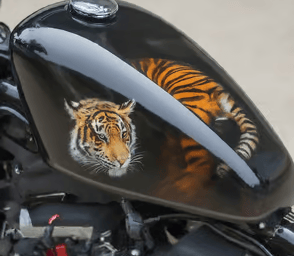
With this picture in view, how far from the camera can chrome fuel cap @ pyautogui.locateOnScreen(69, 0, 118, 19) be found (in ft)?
2.97

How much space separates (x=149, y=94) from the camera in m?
0.84

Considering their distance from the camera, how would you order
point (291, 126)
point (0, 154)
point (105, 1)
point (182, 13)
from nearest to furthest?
point (105, 1) < point (0, 154) < point (291, 126) < point (182, 13)

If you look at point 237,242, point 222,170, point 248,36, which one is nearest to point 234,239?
point 237,242

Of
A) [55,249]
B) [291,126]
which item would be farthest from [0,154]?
[291,126]

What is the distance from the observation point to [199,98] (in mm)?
889

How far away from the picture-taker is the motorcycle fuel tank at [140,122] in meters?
0.83

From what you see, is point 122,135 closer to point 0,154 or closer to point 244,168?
point 244,168

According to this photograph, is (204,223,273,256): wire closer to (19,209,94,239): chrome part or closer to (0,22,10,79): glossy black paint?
(19,209,94,239): chrome part

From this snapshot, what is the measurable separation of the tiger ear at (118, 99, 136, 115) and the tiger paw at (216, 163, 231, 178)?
0.53 ft

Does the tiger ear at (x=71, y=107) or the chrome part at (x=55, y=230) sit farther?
the chrome part at (x=55, y=230)

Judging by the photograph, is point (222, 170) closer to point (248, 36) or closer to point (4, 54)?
point (4, 54)

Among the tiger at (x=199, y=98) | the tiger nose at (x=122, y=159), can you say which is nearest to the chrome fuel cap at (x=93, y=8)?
the tiger at (x=199, y=98)

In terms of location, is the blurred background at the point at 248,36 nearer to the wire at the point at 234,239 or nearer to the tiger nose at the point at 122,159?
the wire at the point at 234,239

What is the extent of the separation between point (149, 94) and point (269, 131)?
23cm
